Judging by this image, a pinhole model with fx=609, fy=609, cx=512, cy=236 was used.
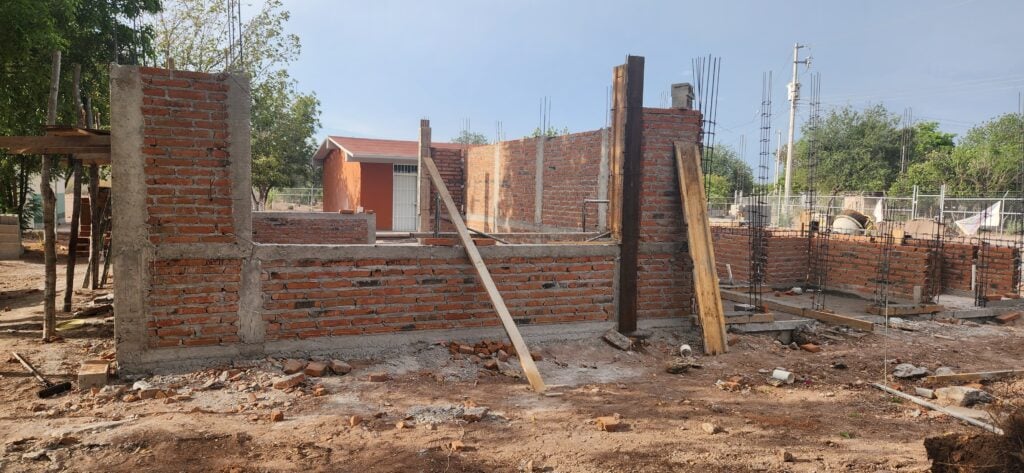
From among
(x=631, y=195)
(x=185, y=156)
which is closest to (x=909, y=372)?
(x=631, y=195)

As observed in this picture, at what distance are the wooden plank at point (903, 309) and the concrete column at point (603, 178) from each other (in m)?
4.21

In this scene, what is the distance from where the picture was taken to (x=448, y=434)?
4387mm

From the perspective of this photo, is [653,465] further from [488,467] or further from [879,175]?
[879,175]

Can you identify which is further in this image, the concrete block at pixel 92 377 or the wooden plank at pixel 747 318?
the wooden plank at pixel 747 318

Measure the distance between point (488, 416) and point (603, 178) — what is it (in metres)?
6.57

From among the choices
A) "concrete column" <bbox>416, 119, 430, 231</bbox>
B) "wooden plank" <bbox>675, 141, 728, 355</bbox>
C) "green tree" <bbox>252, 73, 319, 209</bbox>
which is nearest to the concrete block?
"wooden plank" <bbox>675, 141, 728, 355</bbox>

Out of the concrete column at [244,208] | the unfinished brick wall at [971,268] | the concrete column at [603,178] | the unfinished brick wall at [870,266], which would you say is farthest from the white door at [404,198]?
the concrete column at [244,208]

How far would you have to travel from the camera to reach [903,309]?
9.02 metres

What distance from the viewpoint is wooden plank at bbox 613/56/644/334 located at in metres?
7.34

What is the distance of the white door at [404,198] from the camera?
2275cm

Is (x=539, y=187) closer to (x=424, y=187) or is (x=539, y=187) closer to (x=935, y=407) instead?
(x=424, y=187)

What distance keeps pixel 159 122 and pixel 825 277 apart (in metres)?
10.7

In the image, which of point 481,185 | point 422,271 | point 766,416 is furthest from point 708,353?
point 481,185

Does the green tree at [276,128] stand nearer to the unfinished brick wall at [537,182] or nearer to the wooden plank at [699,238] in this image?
the unfinished brick wall at [537,182]
